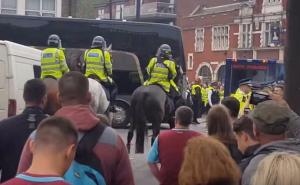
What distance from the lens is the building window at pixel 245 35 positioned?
58938 mm

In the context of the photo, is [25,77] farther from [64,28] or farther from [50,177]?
[50,177]

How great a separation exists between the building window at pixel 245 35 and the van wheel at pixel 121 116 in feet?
125

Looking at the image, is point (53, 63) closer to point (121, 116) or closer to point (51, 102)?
point (51, 102)

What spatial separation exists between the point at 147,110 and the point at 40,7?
99.7 feet

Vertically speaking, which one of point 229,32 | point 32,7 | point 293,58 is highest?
point 32,7

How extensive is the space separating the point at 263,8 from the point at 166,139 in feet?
174

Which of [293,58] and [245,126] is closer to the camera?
[245,126]

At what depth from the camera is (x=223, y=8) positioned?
63.2 meters

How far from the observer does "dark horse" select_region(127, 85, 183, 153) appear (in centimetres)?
1224

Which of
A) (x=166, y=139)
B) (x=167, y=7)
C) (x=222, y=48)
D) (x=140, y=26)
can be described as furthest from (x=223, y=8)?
(x=166, y=139)

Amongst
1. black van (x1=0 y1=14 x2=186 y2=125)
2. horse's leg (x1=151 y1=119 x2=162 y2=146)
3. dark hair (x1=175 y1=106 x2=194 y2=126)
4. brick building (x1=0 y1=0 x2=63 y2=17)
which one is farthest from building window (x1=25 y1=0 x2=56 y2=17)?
dark hair (x1=175 y1=106 x2=194 y2=126)

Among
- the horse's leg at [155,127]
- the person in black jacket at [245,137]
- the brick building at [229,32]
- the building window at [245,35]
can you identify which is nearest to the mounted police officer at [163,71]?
the horse's leg at [155,127]

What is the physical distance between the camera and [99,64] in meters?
10.9

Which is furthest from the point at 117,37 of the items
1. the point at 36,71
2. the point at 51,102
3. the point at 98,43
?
the point at 51,102
